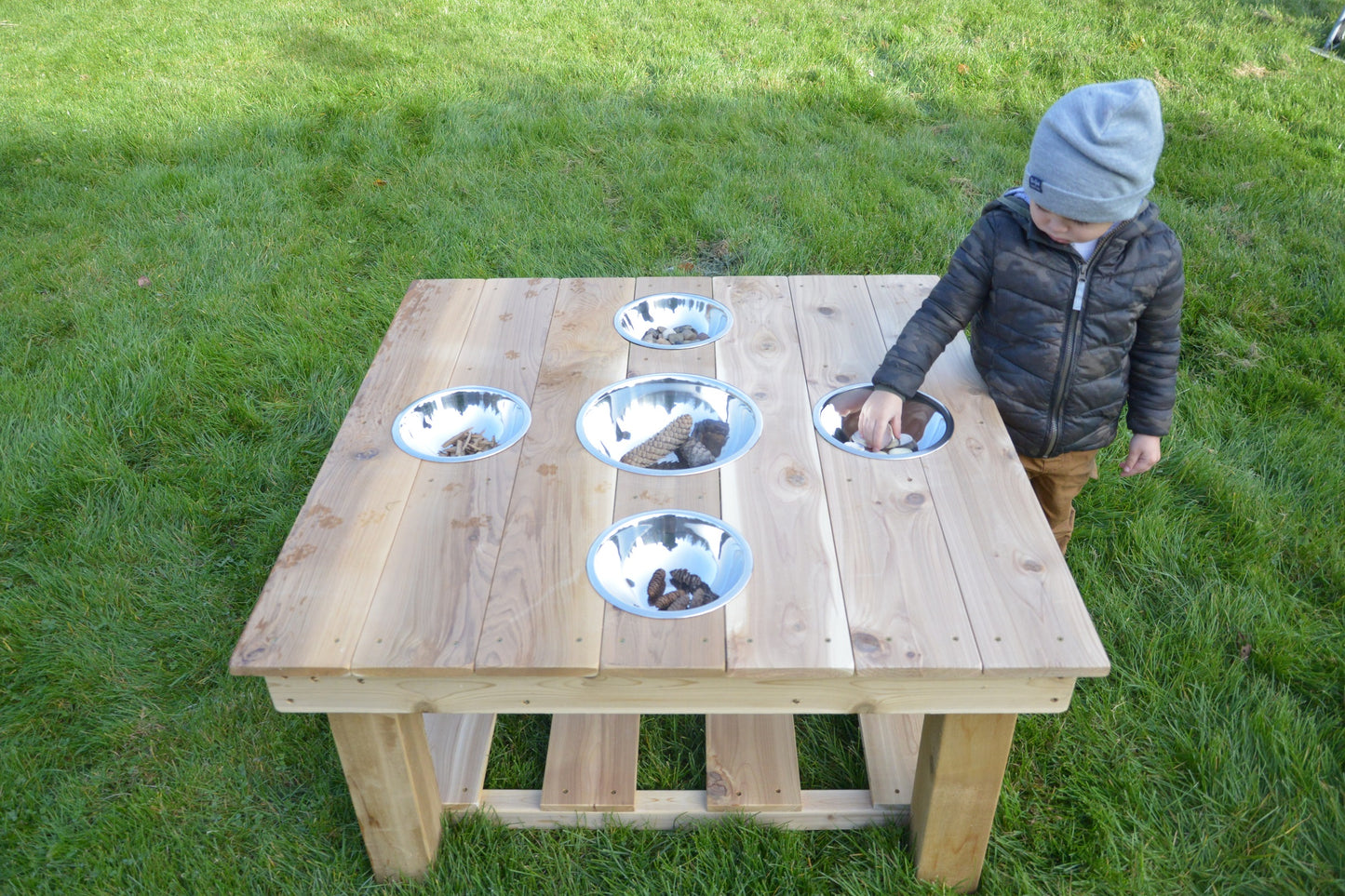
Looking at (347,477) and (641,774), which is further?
(641,774)

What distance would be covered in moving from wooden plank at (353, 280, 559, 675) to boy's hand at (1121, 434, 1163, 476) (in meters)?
1.45

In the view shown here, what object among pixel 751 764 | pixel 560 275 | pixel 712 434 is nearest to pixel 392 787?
pixel 751 764

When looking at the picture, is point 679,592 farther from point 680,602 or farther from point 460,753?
point 460,753

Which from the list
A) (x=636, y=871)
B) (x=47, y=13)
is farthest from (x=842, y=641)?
(x=47, y=13)

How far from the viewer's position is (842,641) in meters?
1.52

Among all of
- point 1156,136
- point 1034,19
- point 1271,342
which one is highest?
point 1156,136

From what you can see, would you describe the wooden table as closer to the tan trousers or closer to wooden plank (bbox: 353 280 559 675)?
wooden plank (bbox: 353 280 559 675)

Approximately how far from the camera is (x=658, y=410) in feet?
7.25

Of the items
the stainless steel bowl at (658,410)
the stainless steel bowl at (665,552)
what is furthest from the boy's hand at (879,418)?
the stainless steel bowl at (665,552)

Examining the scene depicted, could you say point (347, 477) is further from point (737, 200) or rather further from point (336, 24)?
point (336, 24)

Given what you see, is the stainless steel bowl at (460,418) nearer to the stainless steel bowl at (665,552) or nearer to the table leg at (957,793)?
the stainless steel bowl at (665,552)

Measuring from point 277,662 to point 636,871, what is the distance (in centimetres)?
90

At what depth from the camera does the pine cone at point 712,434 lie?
83.9 inches

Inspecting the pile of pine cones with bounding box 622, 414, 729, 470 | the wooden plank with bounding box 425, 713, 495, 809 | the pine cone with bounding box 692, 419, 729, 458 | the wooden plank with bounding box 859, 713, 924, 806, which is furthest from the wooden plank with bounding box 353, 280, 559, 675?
the wooden plank with bounding box 859, 713, 924, 806
